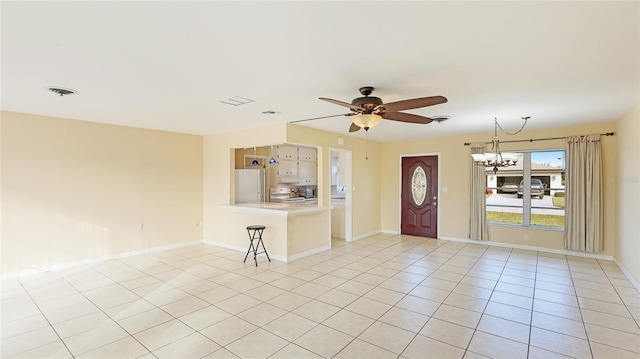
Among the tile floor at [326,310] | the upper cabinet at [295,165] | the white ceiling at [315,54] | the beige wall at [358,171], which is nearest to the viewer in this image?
the white ceiling at [315,54]

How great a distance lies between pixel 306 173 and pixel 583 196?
20.7 feet

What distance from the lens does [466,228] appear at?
260 inches

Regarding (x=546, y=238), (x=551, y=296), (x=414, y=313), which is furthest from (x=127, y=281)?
(x=546, y=238)

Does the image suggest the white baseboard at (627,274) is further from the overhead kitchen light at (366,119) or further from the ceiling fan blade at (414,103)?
the overhead kitchen light at (366,119)

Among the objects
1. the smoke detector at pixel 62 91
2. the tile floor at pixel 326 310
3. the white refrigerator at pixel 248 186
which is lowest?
the tile floor at pixel 326 310

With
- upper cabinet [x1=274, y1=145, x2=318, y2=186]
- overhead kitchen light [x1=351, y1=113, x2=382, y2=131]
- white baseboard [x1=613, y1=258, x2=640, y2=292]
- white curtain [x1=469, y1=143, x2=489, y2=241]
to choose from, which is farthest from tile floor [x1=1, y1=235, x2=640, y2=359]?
upper cabinet [x1=274, y1=145, x2=318, y2=186]

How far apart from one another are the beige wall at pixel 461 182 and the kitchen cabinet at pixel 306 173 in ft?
7.74

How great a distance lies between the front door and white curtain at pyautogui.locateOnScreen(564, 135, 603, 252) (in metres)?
2.42

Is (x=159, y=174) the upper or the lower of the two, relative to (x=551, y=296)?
upper

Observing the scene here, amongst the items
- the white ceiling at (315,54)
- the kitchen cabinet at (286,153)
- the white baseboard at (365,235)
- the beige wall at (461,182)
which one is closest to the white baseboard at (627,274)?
the beige wall at (461,182)

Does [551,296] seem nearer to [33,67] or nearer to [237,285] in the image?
[237,285]

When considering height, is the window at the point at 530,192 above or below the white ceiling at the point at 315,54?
below

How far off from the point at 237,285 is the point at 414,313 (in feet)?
7.38

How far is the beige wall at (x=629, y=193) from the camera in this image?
3842 millimetres
